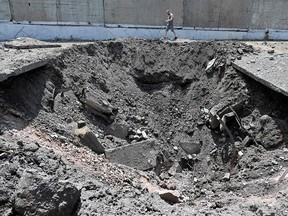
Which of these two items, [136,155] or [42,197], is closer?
Result: [42,197]

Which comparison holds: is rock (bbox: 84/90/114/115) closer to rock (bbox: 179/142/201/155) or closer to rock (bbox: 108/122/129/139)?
rock (bbox: 108/122/129/139)

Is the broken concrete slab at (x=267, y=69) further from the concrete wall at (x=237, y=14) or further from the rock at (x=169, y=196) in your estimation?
the concrete wall at (x=237, y=14)

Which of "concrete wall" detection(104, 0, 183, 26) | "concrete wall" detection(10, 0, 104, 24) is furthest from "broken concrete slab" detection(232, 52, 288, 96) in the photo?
"concrete wall" detection(10, 0, 104, 24)

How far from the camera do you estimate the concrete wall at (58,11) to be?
39.5ft

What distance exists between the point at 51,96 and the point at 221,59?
16.7ft

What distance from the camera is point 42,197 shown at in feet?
11.8

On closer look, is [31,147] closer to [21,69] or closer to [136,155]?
[21,69]

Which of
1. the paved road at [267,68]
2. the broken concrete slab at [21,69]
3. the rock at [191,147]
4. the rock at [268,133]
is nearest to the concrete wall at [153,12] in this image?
the paved road at [267,68]

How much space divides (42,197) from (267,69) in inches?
262

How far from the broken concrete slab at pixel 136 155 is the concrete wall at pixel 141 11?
786cm

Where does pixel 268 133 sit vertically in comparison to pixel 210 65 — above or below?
below

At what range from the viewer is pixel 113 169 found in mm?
5758

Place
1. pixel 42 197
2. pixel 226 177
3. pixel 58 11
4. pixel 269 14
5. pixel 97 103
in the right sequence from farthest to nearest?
pixel 269 14, pixel 58 11, pixel 97 103, pixel 226 177, pixel 42 197

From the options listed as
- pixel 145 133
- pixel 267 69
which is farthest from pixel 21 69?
pixel 267 69
